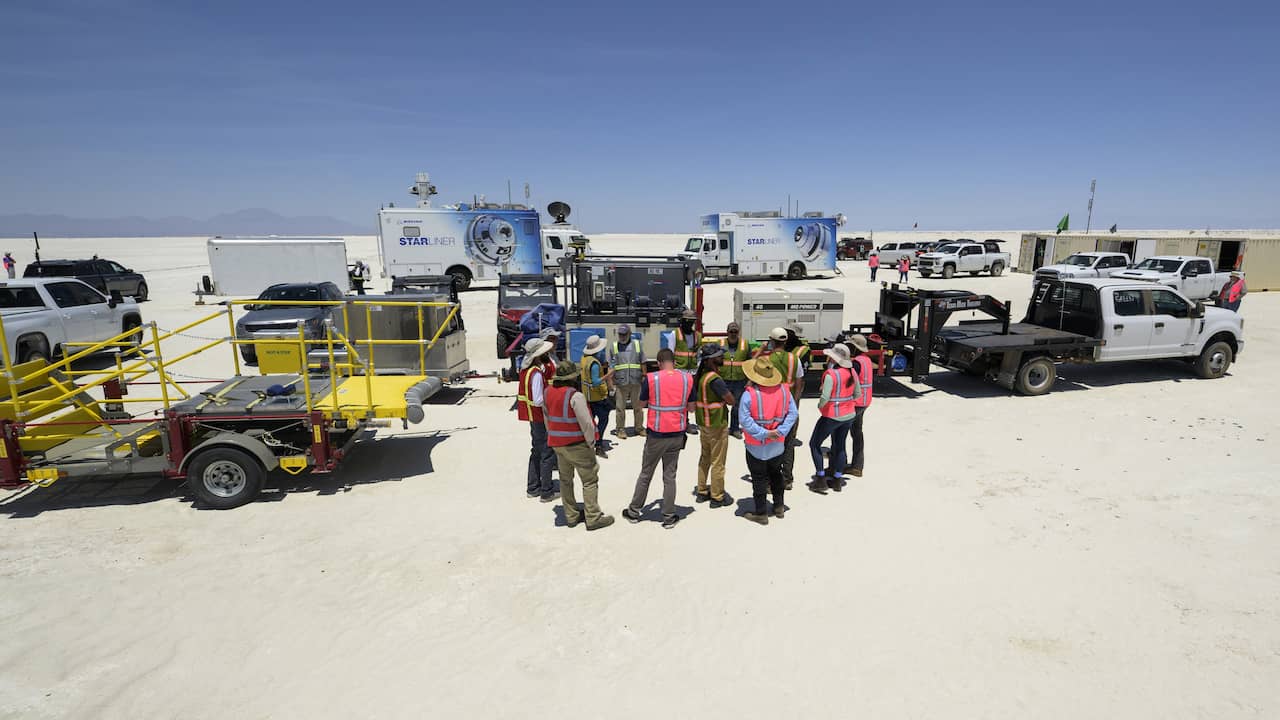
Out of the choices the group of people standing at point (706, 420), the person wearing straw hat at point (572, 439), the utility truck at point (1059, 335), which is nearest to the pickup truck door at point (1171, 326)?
the utility truck at point (1059, 335)

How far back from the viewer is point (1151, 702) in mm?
3725

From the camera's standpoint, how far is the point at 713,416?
5969mm

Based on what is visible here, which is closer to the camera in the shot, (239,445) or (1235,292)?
(239,445)

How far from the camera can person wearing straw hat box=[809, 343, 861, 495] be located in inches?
253

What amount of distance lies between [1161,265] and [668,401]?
24.7 metres

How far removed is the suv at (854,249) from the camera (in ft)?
143

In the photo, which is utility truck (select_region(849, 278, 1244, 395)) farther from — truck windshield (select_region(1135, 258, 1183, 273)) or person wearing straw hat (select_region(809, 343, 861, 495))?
truck windshield (select_region(1135, 258, 1183, 273))

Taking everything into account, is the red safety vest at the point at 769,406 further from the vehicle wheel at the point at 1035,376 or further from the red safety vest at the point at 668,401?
the vehicle wheel at the point at 1035,376

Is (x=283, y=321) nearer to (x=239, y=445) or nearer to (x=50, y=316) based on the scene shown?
(x=50, y=316)

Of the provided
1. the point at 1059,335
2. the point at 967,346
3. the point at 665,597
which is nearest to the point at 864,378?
the point at 665,597

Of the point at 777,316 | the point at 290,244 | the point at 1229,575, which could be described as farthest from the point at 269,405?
the point at 290,244

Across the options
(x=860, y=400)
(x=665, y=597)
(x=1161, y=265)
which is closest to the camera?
(x=665, y=597)

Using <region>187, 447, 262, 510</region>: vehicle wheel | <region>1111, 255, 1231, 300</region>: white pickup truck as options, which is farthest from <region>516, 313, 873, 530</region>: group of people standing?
<region>1111, 255, 1231, 300</region>: white pickup truck

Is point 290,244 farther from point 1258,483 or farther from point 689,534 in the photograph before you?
point 1258,483
